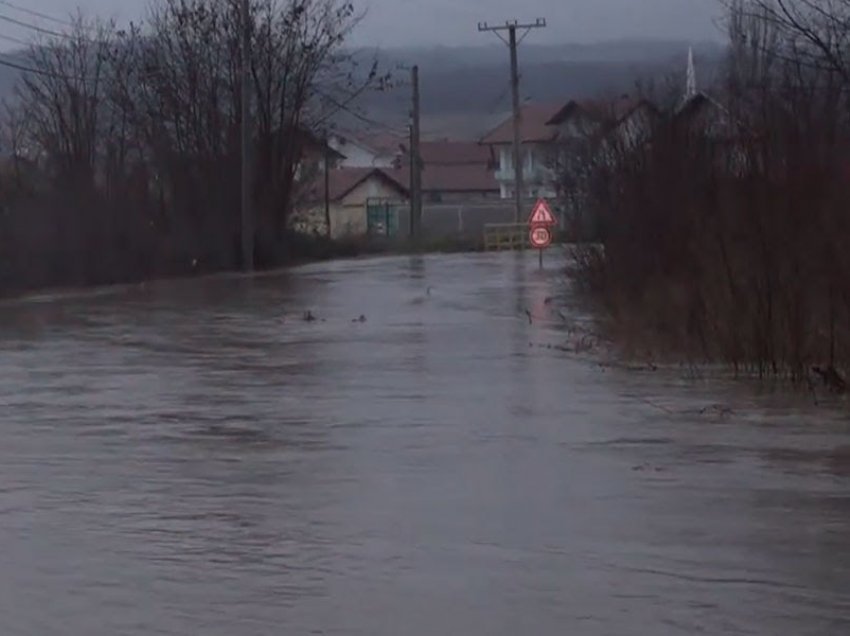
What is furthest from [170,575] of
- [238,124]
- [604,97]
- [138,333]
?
[238,124]

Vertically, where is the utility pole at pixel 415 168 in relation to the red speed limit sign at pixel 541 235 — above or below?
above

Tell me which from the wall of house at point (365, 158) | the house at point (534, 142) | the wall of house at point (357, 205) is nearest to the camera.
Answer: the house at point (534, 142)

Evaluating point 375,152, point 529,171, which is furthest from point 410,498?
point 375,152

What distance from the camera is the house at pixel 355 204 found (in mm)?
71225

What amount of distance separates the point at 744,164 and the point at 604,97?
26217 millimetres

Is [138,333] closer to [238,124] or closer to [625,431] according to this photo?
[625,431]

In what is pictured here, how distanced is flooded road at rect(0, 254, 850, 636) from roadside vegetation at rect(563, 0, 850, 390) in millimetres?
971

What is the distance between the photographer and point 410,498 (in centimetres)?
1243

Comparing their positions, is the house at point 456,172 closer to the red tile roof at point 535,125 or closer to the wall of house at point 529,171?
the wall of house at point 529,171

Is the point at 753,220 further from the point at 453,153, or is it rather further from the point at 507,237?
the point at 453,153

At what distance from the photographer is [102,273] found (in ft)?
155

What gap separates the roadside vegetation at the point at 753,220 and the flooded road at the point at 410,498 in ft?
3.18

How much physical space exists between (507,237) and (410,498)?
60793mm

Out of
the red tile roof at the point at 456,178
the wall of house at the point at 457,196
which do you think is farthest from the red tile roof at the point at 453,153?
the wall of house at the point at 457,196
